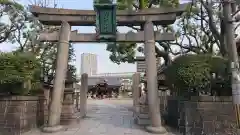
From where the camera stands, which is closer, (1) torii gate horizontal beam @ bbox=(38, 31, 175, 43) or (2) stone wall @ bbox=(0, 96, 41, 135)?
(2) stone wall @ bbox=(0, 96, 41, 135)

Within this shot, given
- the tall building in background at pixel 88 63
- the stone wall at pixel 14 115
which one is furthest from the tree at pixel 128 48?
the tall building in background at pixel 88 63

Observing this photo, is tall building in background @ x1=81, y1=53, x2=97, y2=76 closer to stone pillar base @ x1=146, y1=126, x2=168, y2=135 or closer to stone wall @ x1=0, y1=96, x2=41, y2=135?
stone wall @ x1=0, y1=96, x2=41, y2=135

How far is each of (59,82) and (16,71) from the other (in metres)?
1.67

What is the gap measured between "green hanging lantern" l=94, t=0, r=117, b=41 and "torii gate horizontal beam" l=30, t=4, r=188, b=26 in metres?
0.26

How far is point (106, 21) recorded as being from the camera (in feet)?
31.3

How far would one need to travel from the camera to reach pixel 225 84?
310 inches

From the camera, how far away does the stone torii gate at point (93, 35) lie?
917cm

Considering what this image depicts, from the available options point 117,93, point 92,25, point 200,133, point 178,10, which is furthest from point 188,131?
point 117,93

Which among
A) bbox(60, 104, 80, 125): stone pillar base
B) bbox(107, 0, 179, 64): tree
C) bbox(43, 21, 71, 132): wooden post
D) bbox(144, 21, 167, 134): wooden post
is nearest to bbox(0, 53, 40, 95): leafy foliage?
bbox(43, 21, 71, 132): wooden post

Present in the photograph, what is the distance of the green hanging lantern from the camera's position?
9.47m

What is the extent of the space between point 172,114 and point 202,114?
268 centimetres

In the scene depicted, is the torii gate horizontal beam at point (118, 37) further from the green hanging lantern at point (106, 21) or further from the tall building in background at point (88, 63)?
the tall building in background at point (88, 63)

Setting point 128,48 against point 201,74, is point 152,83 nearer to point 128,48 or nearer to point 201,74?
point 201,74

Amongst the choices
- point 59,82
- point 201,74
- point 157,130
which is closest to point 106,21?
point 59,82
